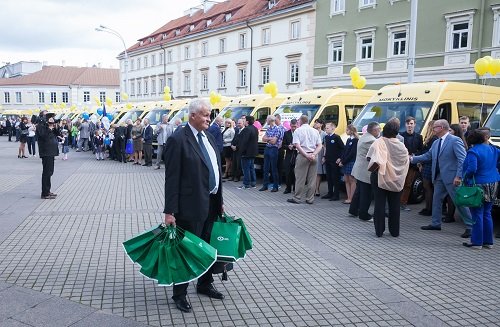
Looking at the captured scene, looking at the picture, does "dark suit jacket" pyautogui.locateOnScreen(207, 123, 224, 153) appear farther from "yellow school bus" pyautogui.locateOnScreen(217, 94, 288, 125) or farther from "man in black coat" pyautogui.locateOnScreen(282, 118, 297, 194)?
"yellow school bus" pyautogui.locateOnScreen(217, 94, 288, 125)

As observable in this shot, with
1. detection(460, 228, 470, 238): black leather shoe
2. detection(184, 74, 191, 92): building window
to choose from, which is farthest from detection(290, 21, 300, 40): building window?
detection(460, 228, 470, 238): black leather shoe

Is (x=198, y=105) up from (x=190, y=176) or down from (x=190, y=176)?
up

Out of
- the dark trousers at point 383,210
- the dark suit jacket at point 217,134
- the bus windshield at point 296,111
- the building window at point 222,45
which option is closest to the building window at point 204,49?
the building window at point 222,45

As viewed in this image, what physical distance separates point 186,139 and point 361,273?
9.02 feet

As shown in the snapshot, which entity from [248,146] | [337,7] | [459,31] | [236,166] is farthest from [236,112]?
[337,7]

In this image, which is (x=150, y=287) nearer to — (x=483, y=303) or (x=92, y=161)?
(x=483, y=303)

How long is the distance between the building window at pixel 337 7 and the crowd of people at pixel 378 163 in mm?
20905

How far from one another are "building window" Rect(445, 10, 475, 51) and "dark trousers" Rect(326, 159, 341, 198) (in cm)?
1825

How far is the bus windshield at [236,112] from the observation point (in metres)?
16.7

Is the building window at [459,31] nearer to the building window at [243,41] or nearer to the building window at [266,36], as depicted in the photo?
the building window at [266,36]

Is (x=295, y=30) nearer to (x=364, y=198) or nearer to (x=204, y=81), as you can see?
(x=204, y=81)

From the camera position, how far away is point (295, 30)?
3709cm

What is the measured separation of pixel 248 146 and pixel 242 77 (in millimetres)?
31595

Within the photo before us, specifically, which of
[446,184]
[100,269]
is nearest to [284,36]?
[446,184]
